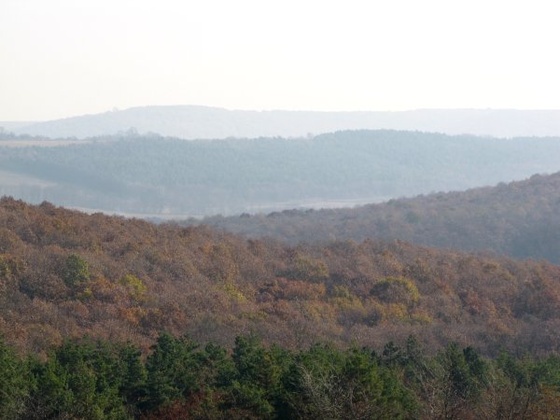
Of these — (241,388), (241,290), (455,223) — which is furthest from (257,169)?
(241,388)

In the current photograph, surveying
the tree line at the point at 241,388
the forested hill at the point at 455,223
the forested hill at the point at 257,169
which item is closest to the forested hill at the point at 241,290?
the tree line at the point at 241,388

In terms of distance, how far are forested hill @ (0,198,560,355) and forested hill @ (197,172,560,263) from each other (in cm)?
2100

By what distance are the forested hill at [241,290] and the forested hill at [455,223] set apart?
68.9 ft

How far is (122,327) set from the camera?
26.2m

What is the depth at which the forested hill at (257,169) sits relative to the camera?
10244 cm

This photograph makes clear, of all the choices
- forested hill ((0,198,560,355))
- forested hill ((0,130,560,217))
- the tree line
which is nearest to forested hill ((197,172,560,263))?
forested hill ((0,198,560,355))

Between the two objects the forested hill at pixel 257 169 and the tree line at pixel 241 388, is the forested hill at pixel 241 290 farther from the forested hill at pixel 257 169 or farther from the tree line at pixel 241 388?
the forested hill at pixel 257 169

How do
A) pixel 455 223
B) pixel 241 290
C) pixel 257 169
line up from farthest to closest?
pixel 257 169 → pixel 455 223 → pixel 241 290

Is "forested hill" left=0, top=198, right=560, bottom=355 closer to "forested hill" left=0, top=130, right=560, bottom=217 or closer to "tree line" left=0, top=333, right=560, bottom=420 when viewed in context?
"tree line" left=0, top=333, right=560, bottom=420

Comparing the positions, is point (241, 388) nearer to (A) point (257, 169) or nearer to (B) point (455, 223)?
(B) point (455, 223)

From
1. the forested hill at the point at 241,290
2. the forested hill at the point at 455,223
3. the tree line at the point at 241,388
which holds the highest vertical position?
the tree line at the point at 241,388

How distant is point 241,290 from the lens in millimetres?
33781

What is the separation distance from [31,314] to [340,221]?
47592mm

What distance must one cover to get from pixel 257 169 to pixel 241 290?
97.4 meters
